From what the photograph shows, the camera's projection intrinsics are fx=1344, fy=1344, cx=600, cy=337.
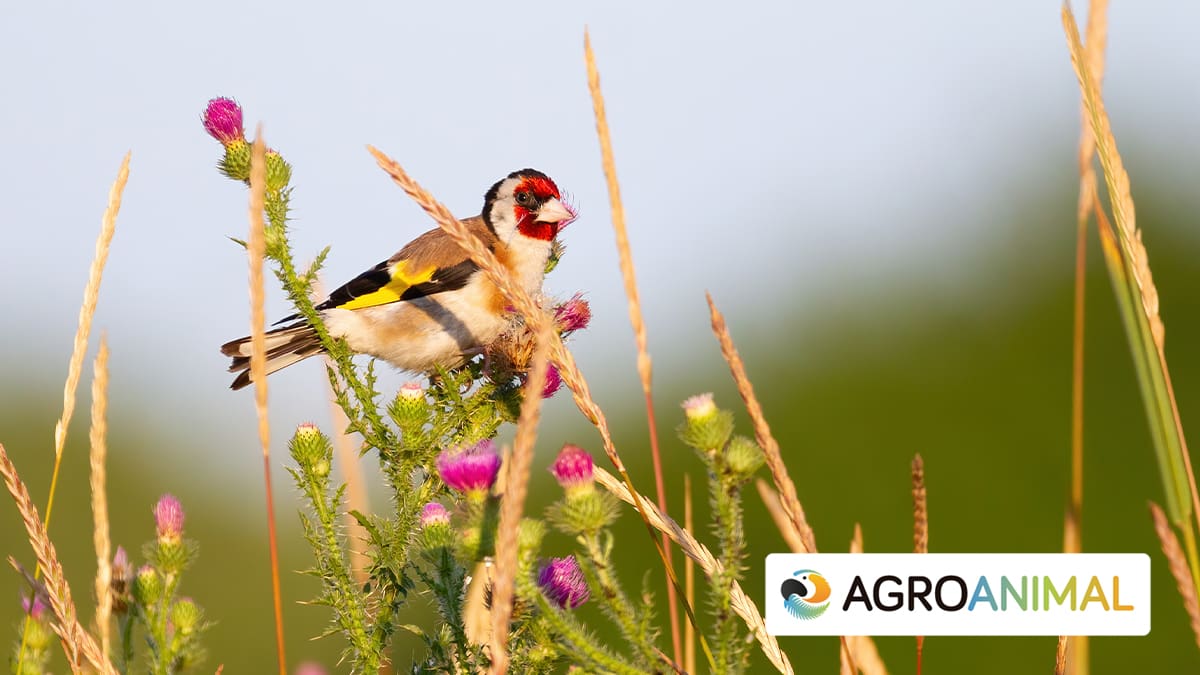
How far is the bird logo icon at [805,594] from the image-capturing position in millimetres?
2564

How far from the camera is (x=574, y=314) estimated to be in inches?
143

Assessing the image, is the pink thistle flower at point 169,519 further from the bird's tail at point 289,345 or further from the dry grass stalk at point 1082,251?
the bird's tail at point 289,345

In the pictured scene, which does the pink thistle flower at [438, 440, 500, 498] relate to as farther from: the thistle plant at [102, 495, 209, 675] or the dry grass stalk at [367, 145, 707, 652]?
the thistle plant at [102, 495, 209, 675]

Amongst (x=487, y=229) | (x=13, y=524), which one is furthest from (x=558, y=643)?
(x=13, y=524)

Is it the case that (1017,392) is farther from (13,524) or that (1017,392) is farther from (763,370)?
(13,524)

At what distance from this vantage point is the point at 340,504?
2.92 metres

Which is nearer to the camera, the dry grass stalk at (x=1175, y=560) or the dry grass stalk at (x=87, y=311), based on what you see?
the dry grass stalk at (x=1175, y=560)

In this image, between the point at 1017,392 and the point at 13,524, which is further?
the point at 13,524

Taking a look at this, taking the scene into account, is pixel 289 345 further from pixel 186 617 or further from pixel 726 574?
pixel 726 574

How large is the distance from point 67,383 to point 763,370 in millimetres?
14960

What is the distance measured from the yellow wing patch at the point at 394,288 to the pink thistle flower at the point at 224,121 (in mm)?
1929

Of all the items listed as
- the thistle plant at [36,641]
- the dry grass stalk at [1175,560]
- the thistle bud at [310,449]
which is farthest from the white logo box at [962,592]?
the thistle plant at [36,641]

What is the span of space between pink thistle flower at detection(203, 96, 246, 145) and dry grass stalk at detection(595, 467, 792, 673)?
150 cm

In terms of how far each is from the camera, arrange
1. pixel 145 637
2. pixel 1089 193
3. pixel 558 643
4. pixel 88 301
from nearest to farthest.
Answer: pixel 558 643 < pixel 1089 193 < pixel 88 301 < pixel 145 637
